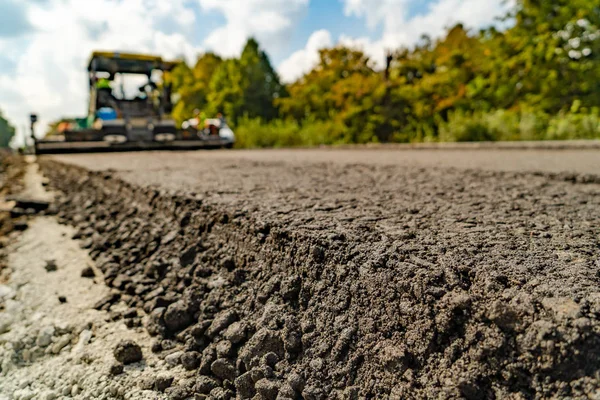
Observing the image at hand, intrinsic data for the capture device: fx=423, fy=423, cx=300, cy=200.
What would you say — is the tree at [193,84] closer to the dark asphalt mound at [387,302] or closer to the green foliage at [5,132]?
the dark asphalt mound at [387,302]

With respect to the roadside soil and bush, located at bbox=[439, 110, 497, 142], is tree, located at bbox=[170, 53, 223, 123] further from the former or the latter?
the roadside soil

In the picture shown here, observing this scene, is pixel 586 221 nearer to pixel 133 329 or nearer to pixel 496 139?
pixel 133 329

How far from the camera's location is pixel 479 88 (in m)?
12.6

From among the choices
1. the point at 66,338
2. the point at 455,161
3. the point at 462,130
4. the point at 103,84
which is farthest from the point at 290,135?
the point at 66,338

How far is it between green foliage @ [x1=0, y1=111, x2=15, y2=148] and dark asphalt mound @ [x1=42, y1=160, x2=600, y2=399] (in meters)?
105

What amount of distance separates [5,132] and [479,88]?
360ft

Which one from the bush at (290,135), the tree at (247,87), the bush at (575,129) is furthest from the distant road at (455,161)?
the tree at (247,87)

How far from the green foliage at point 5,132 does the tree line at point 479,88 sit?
94.3m

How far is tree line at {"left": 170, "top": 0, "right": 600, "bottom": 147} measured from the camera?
10.3 meters

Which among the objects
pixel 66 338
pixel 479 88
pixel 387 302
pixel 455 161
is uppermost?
→ pixel 479 88

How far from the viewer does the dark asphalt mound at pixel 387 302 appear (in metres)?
0.84

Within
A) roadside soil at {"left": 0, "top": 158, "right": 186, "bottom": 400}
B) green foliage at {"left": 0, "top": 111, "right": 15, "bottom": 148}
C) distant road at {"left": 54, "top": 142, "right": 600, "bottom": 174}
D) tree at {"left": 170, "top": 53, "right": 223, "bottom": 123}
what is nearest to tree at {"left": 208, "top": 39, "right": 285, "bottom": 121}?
tree at {"left": 170, "top": 53, "right": 223, "bottom": 123}

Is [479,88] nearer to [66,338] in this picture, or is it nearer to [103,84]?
[103,84]

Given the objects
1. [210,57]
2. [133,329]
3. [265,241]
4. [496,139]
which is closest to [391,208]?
[265,241]
